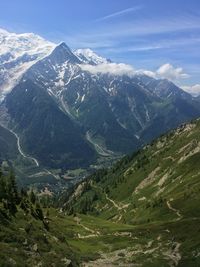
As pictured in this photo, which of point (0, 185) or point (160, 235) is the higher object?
point (0, 185)

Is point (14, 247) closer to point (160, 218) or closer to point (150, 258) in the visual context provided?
point (150, 258)

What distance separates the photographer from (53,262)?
3260 inches

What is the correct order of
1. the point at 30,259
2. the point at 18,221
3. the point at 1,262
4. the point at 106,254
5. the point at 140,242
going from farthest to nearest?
1. the point at 140,242
2. the point at 106,254
3. the point at 18,221
4. the point at 30,259
5. the point at 1,262

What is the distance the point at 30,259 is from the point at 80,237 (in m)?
60.9

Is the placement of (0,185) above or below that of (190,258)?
above

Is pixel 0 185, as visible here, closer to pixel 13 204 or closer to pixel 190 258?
pixel 13 204

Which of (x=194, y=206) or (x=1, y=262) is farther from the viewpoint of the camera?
(x=194, y=206)

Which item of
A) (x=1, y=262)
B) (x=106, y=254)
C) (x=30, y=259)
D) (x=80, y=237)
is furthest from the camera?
(x=80, y=237)

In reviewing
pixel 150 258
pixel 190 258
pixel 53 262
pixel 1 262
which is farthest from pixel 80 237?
pixel 1 262

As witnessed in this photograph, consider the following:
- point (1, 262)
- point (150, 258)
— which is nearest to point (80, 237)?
point (150, 258)

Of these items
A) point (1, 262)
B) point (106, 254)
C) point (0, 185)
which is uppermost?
point (0, 185)

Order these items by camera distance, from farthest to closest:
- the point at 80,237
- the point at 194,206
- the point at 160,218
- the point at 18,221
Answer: the point at 160,218 < the point at 194,206 < the point at 80,237 < the point at 18,221

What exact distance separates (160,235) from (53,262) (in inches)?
2307

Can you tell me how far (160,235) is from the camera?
13575 centimetres
